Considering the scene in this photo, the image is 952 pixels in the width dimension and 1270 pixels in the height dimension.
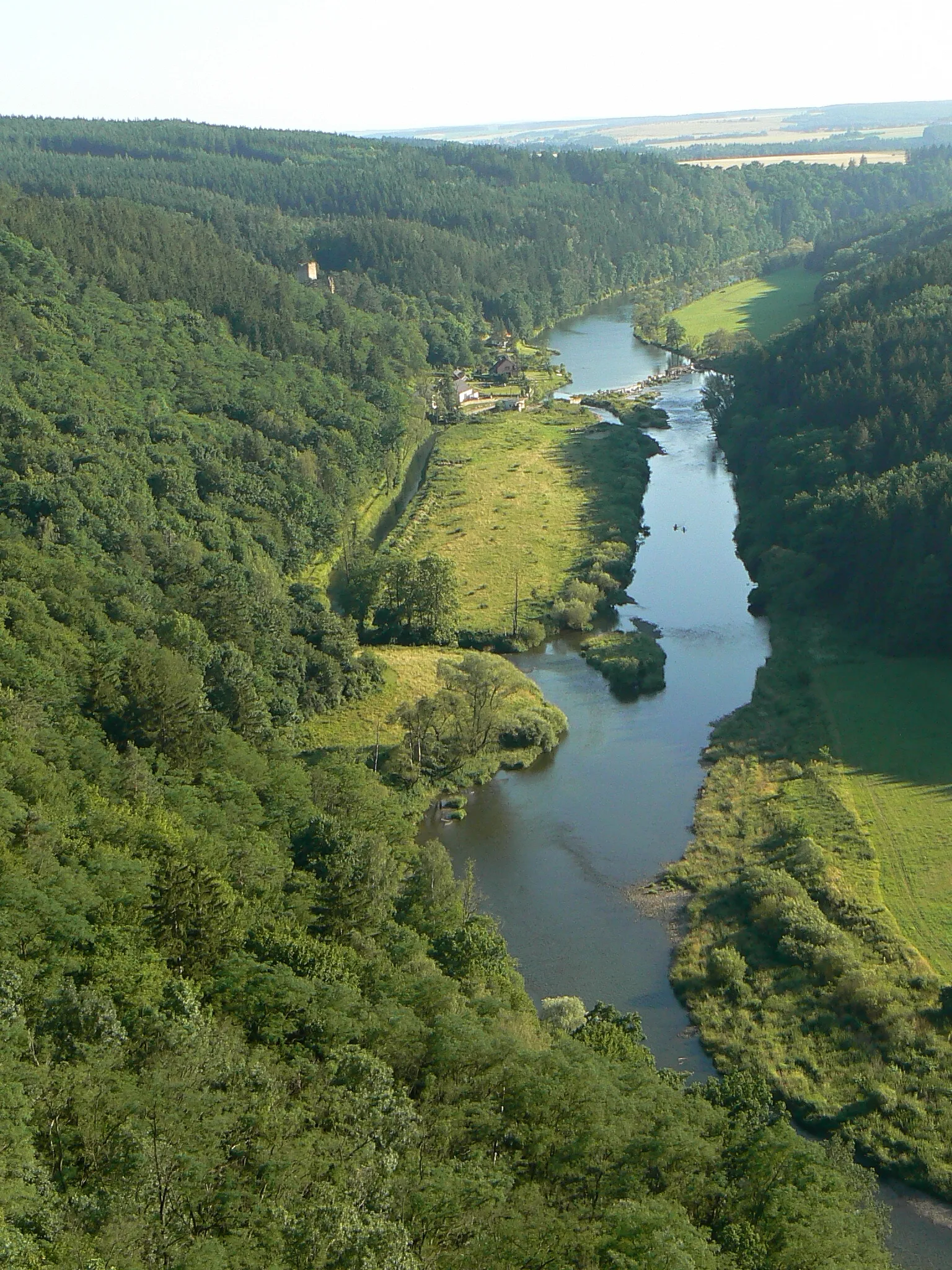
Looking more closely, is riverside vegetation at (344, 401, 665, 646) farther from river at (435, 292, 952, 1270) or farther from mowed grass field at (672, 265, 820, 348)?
mowed grass field at (672, 265, 820, 348)

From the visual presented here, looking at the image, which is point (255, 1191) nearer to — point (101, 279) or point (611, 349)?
point (101, 279)

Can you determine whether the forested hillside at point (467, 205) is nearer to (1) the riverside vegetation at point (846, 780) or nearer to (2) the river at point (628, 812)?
(1) the riverside vegetation at point (846, 780)

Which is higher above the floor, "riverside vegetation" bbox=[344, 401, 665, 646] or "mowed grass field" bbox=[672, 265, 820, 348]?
"mowed grass field" bbox=[672, 265, 820, 348]

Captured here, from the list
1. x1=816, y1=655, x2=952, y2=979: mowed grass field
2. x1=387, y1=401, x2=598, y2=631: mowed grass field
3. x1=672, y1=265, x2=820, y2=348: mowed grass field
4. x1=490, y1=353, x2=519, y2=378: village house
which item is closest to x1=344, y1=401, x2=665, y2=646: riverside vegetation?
x1=387, y1=401, x2=598, y2=631: mowed grass field

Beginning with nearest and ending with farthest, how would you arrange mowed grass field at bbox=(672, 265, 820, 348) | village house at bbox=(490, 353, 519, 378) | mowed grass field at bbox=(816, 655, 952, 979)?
1. mowed grass field at bbox=(816, 655, 952, 979)
2. village house at bbox=(490, 353, 519, 378)
3. mowed grass field at bbox=(672, 265, 820, 348)

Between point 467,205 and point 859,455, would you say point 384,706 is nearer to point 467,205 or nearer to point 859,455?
point 859,455

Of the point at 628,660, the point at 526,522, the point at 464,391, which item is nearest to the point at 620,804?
the point at 628,660

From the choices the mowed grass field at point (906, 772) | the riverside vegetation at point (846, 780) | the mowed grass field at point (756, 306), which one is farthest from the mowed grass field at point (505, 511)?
the mowed grass field at point (756, 306)
